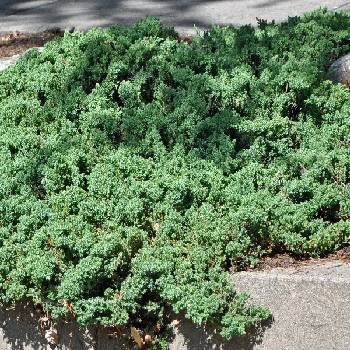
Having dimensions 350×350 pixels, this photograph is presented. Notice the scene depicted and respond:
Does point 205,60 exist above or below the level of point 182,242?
above

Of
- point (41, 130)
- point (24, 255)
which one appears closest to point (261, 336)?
point (24, 255)

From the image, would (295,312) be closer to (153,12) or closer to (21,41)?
(21,41)

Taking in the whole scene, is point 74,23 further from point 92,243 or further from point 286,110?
point 92,243

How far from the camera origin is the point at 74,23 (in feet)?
29.1

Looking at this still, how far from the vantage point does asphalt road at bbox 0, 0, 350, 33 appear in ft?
27.8

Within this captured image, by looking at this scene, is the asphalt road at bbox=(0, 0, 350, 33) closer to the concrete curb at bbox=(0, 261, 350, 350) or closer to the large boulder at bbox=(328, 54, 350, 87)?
the large boulder at bbox=(328, 54, 350, 87)

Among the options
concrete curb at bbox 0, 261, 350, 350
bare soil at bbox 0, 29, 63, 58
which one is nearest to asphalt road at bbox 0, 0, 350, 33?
bare soil at bbox 0, 29, 63, 58

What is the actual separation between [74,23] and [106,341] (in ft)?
17.0

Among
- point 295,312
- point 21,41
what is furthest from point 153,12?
point 295,312

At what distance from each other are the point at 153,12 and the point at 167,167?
14.9 feet

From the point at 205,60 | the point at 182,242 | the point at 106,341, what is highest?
the point at 205,60

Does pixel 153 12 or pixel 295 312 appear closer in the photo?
pixel 295 312

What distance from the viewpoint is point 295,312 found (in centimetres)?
395

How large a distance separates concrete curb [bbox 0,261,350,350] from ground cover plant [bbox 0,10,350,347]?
3.5 inches
